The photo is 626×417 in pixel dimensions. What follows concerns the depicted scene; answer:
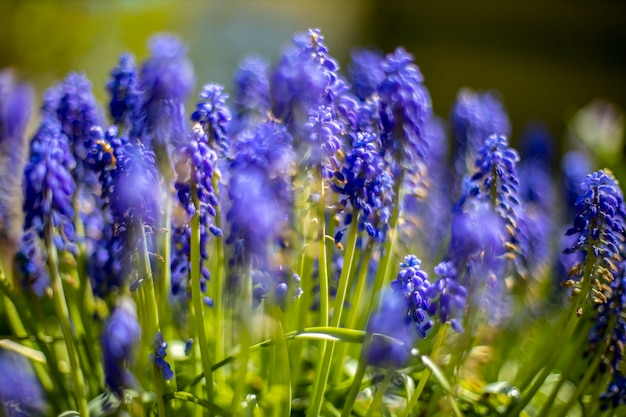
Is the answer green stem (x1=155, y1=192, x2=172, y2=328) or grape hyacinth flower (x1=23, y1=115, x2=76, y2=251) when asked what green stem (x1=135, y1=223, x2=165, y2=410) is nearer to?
green stem (x1=155, y1=192, x2=172, y2=328)

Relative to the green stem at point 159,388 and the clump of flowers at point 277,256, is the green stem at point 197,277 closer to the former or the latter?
the clump of flowers at point 277,256

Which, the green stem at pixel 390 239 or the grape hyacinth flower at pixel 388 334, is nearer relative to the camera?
the grape hyacinth flower at pixel 388 334

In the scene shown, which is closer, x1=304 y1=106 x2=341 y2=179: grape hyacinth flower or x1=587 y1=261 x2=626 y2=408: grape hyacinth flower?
x1=304 y1=106 x2=341 y2=179: grape hyacinth flower

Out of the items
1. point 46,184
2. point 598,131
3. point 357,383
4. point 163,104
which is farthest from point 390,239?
point 598,131

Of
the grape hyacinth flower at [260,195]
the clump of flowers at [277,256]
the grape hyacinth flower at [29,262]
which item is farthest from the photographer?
the grape hyacinth flower at [29,262]

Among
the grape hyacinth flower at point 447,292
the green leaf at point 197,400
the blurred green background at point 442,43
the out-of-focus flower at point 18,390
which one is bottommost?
the out-of-focus flower at point 18,390

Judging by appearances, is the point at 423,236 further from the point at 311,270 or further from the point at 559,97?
the point at 559,97

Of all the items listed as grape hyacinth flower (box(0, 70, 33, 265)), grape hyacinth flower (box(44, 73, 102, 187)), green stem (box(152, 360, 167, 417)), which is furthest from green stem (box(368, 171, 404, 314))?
grape hyacinth flower (box(0, 70, 33, 265))

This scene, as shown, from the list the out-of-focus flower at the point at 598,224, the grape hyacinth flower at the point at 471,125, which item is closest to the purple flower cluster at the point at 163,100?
the out-of-focus flower at the point at 598,224
